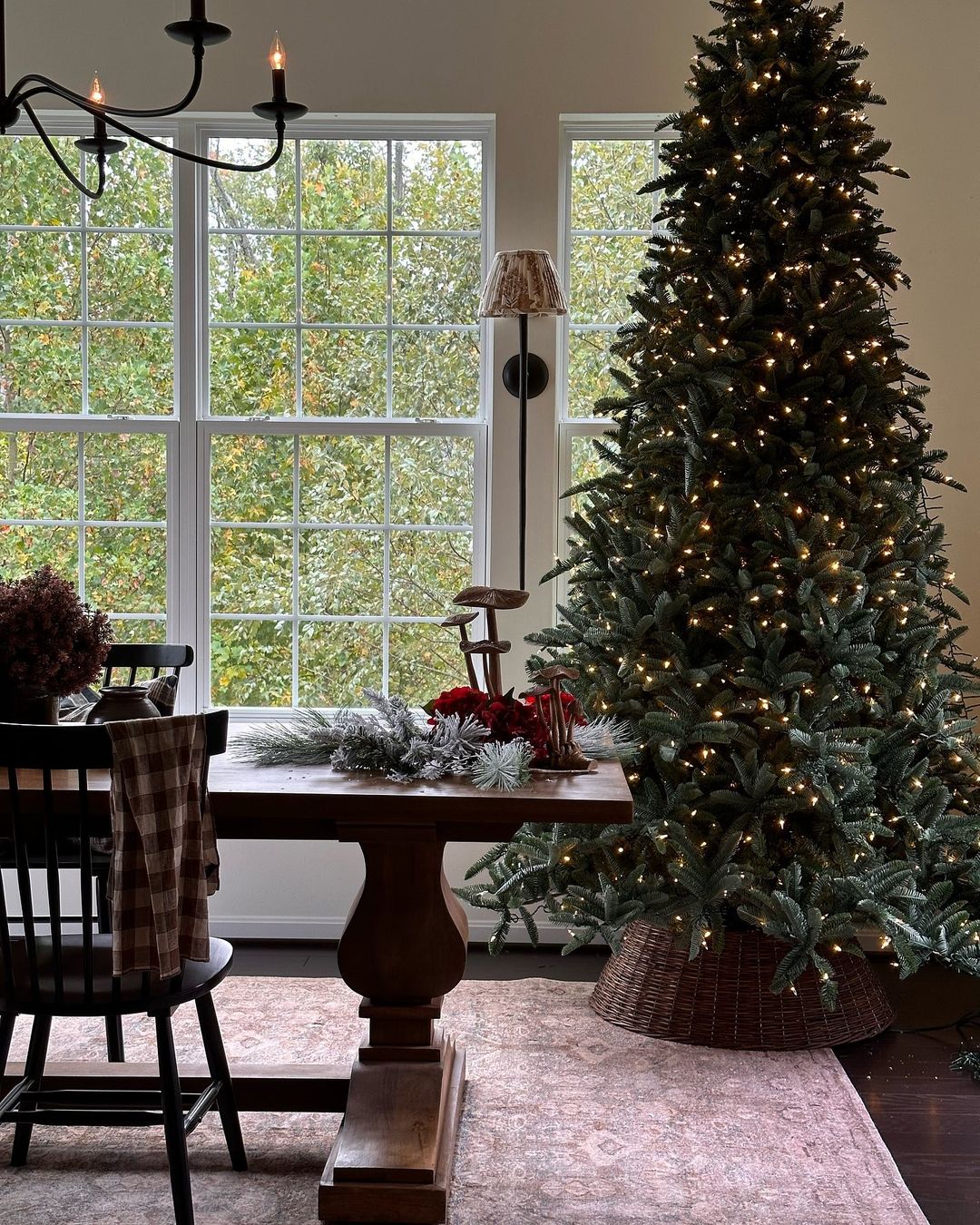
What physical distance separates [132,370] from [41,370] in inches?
12.3

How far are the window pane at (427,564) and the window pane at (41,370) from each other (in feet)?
4.07

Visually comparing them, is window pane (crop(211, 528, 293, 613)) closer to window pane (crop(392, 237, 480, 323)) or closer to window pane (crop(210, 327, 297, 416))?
window pane (crop(210, 327, 297, 416))

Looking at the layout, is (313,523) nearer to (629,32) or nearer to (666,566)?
(666,566)

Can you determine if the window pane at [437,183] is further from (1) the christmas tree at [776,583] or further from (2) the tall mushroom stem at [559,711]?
(2) the tall mushroom stem at [559,711]

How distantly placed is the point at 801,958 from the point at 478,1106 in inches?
A: 35.4

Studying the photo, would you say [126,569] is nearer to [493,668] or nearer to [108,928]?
[108,928]

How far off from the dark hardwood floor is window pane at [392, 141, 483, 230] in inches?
98.1

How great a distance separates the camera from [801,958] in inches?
118

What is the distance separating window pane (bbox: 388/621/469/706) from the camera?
414 centimetres

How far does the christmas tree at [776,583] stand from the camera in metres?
3.08

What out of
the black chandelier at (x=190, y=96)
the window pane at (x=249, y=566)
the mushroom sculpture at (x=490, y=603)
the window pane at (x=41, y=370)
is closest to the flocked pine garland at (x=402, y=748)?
the mushroom sculpture at (x=490, y=603)

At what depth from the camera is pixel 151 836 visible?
6.39ft

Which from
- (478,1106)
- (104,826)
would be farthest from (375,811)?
(478,1106)

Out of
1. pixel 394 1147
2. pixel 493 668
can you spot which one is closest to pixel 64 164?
pixel 493 668
